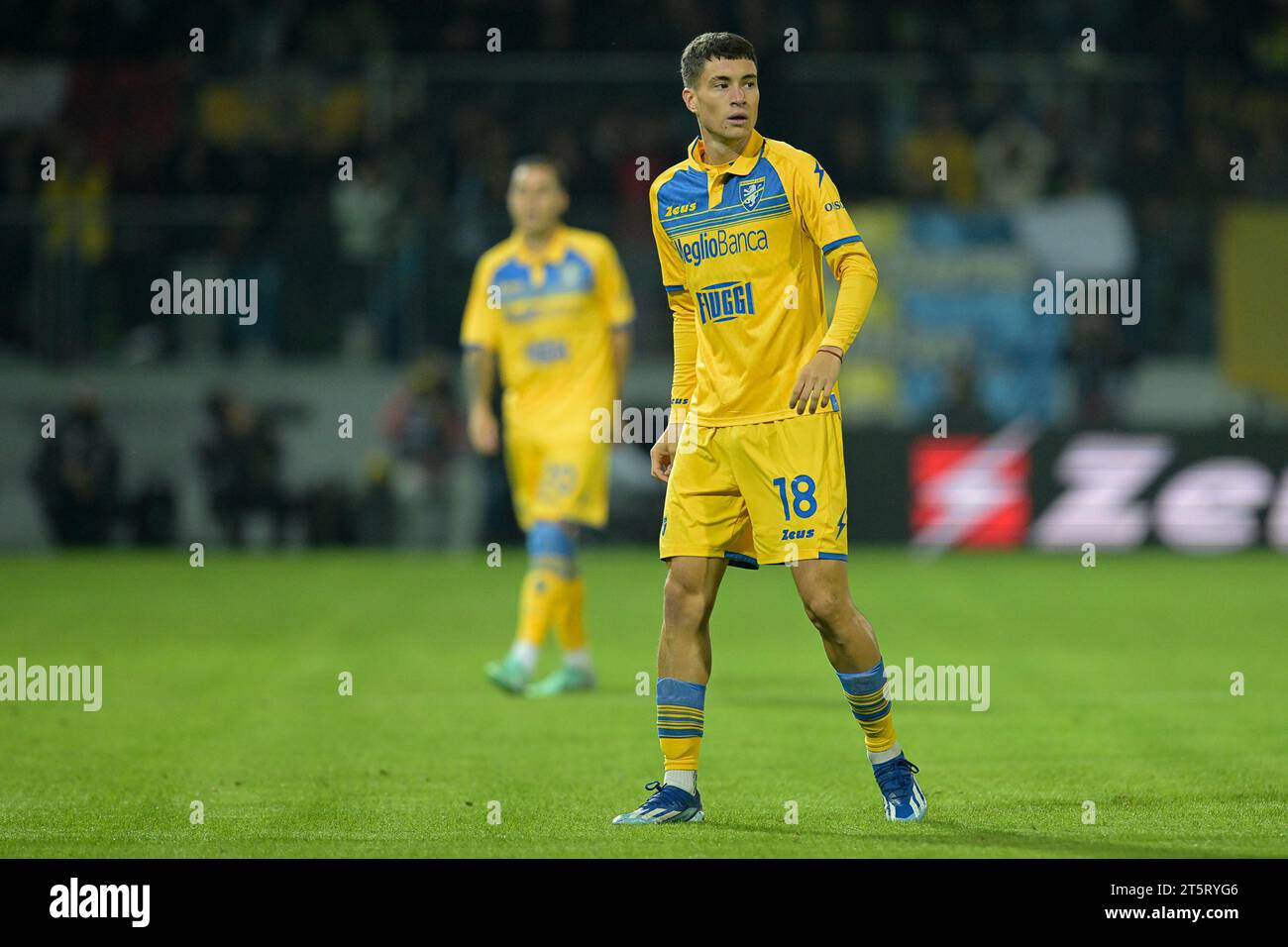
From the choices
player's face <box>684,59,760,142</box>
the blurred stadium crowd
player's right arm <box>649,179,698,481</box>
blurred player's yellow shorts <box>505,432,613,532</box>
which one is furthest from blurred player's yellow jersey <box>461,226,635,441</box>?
the blurred stadium crowd

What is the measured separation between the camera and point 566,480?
1041cm

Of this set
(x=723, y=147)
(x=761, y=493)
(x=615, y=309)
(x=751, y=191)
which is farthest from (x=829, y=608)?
(x=615, y=309)

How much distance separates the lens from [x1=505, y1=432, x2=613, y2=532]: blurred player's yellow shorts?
1041 centimetres

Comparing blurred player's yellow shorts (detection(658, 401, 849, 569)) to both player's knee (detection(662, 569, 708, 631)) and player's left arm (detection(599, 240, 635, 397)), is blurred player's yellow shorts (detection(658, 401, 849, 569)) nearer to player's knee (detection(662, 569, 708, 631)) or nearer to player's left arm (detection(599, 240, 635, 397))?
player's knee (detection(662, 569, 708, 631))

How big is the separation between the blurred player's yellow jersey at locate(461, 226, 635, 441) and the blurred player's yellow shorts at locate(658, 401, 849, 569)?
4.06 meters

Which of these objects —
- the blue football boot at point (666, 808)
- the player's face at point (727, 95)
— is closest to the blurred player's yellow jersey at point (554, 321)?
the player's face at point (727, 95)

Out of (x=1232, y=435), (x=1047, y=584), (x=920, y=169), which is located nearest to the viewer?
(x=1047, y=584)

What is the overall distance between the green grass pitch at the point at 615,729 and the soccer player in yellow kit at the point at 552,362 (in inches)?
35.3

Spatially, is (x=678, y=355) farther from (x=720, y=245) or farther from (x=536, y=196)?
(x=536, y=196)

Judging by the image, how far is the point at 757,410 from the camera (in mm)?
6426

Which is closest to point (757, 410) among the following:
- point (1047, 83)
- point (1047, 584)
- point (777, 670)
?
point (777, 670)

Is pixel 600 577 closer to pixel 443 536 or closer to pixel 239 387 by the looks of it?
pixel 443 536

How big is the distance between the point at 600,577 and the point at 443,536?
9.25 feet

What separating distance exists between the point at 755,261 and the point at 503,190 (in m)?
13.2
